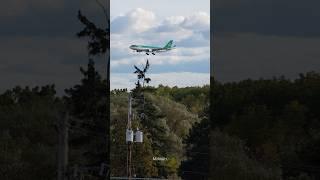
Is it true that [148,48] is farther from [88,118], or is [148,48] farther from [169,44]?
[88,118]

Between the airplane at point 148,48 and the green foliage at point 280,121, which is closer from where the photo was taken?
the green foliage at point 280,121

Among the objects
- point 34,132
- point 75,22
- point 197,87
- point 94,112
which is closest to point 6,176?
point 34,132

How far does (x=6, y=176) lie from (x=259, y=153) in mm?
2653

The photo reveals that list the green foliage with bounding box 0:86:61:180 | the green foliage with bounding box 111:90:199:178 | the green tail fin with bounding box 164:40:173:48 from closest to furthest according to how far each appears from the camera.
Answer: the green foliage with bounding box 0:86:61:180 → the green tail fin with bounding box 164:40:173:48 → the green foliage with bounding box 111:90:199:178

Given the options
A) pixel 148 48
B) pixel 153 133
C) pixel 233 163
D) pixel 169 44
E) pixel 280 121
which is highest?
pixel 169 44

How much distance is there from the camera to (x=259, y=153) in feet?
25.6

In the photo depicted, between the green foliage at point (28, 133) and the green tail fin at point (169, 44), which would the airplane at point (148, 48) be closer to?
the green tail fin at point (169, 44)

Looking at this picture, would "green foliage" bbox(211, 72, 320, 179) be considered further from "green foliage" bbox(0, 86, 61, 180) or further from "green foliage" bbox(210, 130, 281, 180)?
"green foliage" bbox(0, 86, 61, 180)

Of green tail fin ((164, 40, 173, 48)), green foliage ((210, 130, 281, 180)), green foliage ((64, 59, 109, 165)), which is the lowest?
green foliage ((210, 130, 281, 180))

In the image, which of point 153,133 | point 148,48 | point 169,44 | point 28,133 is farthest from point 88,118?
point 153,133

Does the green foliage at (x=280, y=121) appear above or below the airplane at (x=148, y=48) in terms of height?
below

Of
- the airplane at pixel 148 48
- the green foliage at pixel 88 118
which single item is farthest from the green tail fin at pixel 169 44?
the green foliage at pixel 88 118

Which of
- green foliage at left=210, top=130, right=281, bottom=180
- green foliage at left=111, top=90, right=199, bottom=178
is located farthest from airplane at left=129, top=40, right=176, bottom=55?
green foliage at left=210, top=130, right=281, bottom=180

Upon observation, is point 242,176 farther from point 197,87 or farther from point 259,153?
point 197,87
